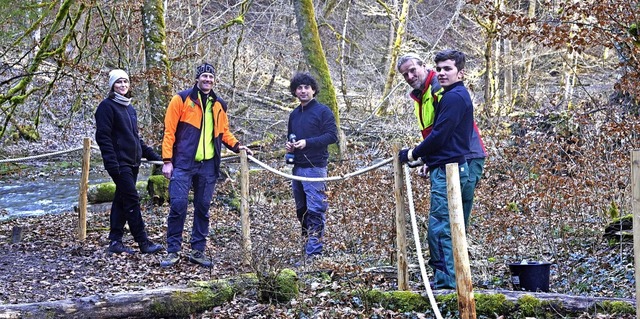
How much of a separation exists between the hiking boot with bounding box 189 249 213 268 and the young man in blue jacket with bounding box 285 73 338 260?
1064 millimetres

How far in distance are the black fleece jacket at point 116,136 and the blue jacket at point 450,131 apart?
3705mm

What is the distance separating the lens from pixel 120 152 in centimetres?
778

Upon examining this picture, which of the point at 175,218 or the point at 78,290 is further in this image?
the point at 175,218

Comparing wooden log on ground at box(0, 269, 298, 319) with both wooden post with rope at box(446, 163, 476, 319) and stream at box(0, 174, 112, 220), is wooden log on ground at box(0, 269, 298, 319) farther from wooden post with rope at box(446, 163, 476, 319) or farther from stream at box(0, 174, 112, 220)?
stream at box(0, 174, 112, 220)

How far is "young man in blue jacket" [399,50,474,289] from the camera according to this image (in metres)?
5.23

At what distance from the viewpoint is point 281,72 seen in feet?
72.8

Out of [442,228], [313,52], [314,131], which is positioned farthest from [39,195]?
[442,228]

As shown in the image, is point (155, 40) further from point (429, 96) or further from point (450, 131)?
point (450, 131)

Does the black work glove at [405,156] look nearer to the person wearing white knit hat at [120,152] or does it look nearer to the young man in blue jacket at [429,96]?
the young man in blue jacket at [429,96]

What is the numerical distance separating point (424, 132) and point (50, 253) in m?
4.92

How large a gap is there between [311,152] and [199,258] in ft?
5.40

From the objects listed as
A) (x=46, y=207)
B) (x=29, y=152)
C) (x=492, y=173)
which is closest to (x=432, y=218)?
(x=492, y=173)

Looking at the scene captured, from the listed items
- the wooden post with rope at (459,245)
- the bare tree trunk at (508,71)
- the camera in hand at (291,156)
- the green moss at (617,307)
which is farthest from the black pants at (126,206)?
the bare tree trunk at (508,71)

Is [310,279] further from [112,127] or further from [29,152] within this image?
[29,152]
